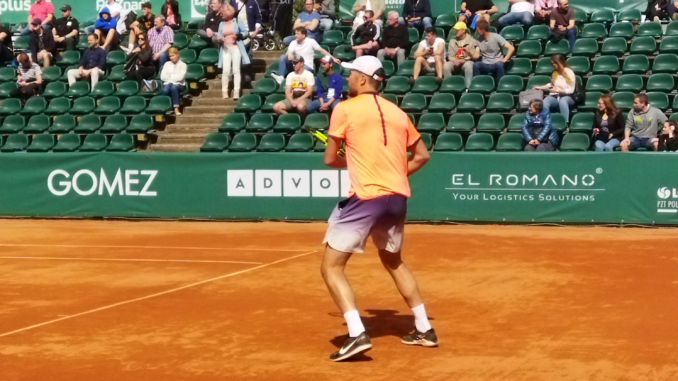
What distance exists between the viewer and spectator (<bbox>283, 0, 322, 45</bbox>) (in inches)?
902

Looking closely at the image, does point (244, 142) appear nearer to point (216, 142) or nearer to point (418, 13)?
point (216, 142)

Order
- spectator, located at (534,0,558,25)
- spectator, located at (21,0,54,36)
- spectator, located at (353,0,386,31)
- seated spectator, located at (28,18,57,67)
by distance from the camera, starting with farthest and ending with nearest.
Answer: spectator, located at (21,0,54,36), seated spectator, located at (28,18,57,67), spectator, located at (353,0,386,31), spectator, located at (534,0,558,25)

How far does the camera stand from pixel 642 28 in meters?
21.3

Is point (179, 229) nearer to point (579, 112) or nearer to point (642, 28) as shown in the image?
point (579, 112)

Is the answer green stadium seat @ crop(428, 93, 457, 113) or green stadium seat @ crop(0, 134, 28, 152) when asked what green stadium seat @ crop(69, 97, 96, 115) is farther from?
green stadium seat @ crop(428, 93, 457, 113)

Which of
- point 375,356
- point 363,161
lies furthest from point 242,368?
point 363,161

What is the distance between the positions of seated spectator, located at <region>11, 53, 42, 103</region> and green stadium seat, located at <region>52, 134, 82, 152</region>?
2.73 metres

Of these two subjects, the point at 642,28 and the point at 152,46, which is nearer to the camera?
the point at 642,28

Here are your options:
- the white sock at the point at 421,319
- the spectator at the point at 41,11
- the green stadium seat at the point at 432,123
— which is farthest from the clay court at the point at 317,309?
the spectator at the point at 41,11

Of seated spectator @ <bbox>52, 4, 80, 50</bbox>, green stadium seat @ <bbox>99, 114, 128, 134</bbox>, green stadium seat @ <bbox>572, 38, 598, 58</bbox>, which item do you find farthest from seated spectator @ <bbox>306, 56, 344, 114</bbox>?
seated spectator @ <bbox>52, 4, 80, 50</bbox>

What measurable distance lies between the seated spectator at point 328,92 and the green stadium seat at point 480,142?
9.59ft

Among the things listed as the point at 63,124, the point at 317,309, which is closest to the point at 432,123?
the point at 63,124

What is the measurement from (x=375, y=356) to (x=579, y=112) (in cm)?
1280

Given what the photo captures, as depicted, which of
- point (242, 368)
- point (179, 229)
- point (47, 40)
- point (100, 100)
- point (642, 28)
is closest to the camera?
point (242, 368)
